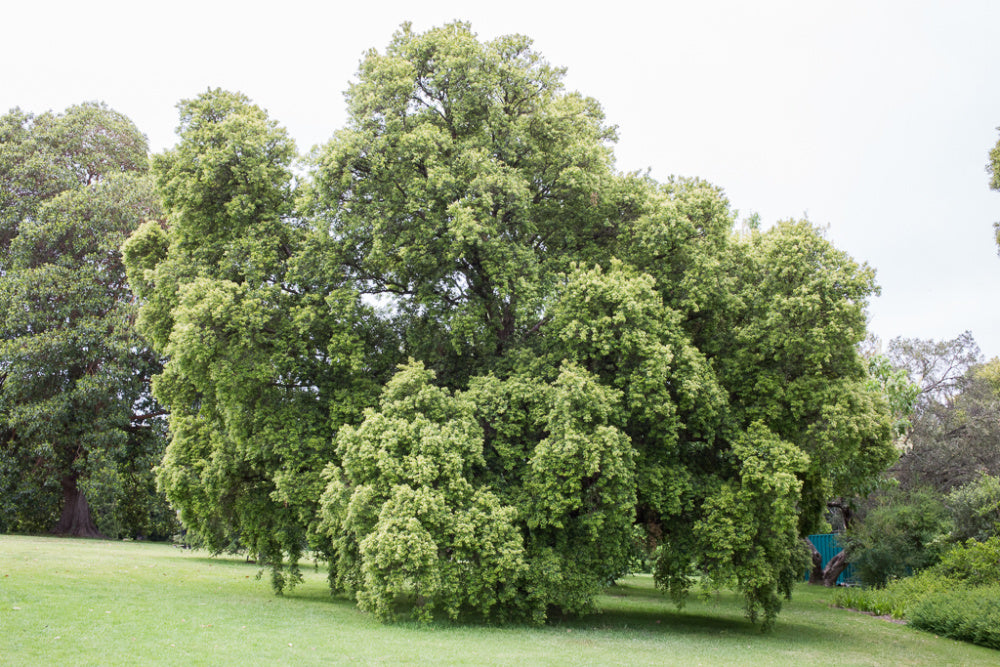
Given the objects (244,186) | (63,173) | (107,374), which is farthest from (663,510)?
(63,173)

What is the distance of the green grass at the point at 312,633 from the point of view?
1052 cm

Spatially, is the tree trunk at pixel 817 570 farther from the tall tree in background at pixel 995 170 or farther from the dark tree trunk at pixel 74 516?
the dark tree trunk at pixel 74 516

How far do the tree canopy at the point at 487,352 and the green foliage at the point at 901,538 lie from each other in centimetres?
740

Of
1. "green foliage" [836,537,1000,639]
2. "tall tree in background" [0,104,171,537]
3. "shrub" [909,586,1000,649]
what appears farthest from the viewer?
"tall tree in background" [0,104,171,537]

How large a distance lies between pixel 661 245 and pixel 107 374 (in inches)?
928

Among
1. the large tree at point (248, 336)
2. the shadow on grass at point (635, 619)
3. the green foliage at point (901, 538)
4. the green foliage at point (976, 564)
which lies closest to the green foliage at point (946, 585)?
the green foliage at point (976, 564)

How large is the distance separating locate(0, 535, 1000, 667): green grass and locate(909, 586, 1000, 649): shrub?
398 millimetres

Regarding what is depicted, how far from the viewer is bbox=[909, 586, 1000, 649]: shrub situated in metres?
15.7

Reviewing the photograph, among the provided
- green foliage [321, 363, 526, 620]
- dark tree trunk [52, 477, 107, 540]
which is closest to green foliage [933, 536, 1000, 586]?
green foliage [321, 363, 526, 620]

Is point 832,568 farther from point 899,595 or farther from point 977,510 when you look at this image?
point 899,595

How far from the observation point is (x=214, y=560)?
1182 inches

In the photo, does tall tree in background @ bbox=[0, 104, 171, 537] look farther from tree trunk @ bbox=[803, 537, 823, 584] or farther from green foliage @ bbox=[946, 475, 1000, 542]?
green foliage @ bbox=[946, 475, 1000, 542]

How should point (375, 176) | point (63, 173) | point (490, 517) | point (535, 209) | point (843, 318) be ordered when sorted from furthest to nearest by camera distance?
1. point (63, 173)
2. point (535, 209)
3. point (375, 176)
4. point (843, 318)
5. point (490, 517)

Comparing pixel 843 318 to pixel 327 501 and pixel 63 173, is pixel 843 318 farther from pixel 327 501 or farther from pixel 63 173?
pixel 63 173
